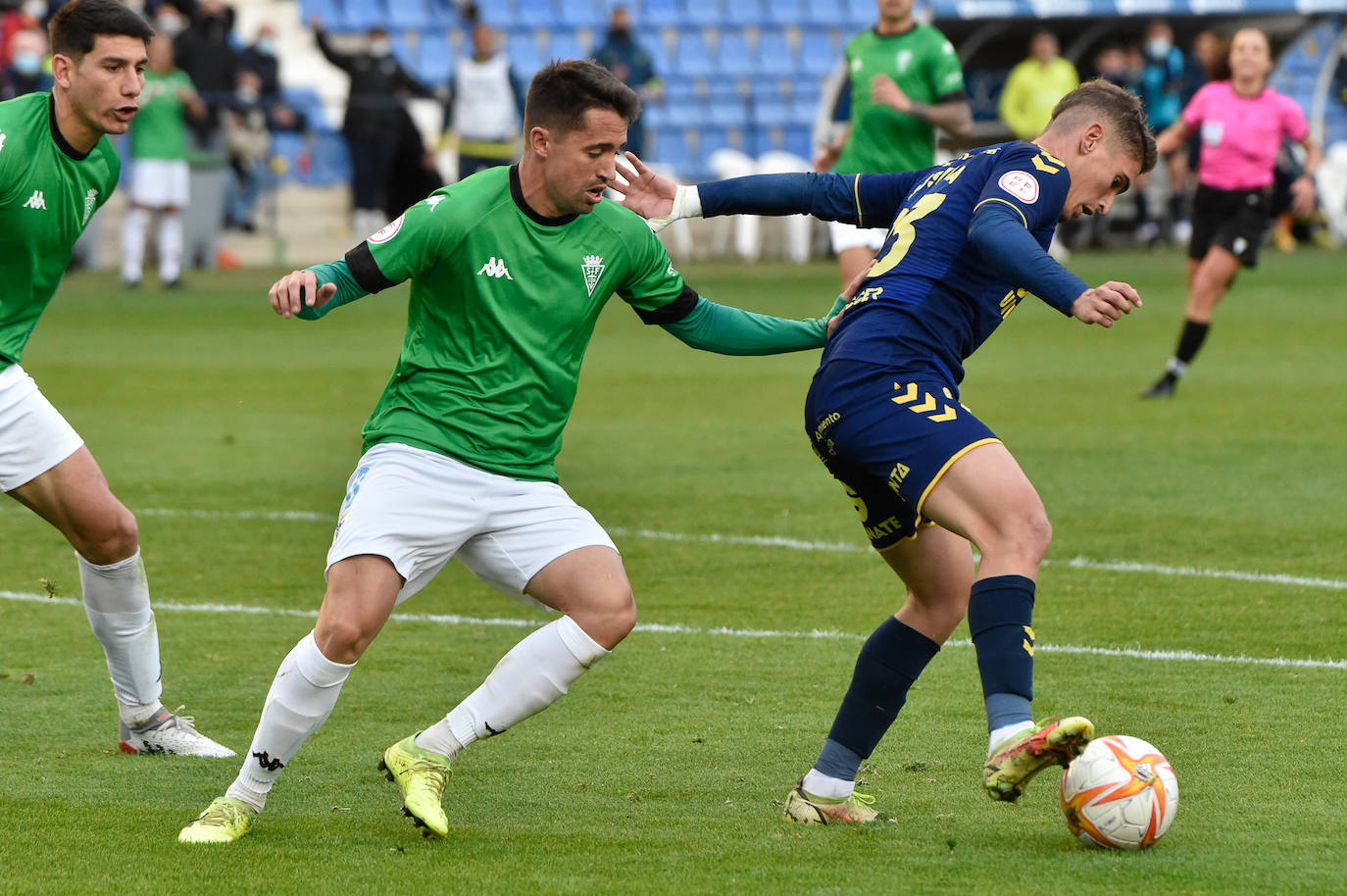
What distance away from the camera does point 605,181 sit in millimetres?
4578

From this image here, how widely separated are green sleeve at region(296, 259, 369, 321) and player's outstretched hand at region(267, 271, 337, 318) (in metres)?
0.03

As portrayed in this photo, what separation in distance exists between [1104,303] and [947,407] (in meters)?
0.49

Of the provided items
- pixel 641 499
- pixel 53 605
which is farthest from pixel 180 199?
pixel 53 605

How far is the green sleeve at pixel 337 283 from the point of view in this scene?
14.1 ft

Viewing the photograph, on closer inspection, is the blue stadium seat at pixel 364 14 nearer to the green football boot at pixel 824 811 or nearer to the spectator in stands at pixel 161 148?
the spectator in stands at pixel 161 148

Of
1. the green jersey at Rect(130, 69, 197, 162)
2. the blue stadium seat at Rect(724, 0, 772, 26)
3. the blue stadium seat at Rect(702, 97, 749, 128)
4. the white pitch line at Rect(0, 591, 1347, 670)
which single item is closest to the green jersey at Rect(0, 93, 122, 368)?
the white pitch line at Rect(0, 591, 1347, 670)

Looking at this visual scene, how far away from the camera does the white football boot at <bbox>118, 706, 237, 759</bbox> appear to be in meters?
5.32

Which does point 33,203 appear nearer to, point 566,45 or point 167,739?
point 167,739

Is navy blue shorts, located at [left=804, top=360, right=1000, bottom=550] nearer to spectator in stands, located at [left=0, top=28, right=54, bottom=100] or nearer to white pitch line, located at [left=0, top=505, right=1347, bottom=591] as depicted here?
white pitch line, located at [left=0, top=505, right=1347, bottom=591]

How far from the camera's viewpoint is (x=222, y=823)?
4395 millimetres

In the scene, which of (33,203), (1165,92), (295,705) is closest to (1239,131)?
(33,203)

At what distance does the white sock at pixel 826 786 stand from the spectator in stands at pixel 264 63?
21424mm

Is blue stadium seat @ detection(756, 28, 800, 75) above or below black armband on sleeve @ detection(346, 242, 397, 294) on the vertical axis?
below

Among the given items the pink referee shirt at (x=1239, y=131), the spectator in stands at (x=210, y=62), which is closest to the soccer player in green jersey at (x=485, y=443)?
the pink referee shirt at (x=1239, y=131)
